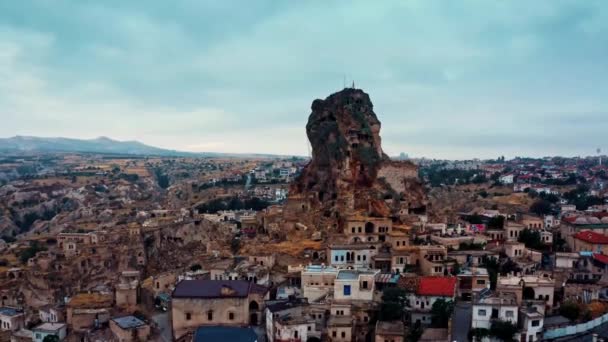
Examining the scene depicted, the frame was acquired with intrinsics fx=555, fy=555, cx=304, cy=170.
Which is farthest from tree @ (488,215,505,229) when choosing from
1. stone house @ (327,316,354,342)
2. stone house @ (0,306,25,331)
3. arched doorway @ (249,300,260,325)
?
stone house @ (0,306,25,331)

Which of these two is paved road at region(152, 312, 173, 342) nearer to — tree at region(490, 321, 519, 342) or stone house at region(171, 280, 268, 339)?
stone house at region(171, 280, 268, 339)

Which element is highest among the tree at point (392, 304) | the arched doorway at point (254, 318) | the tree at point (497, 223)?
the tree at point (497, 223)

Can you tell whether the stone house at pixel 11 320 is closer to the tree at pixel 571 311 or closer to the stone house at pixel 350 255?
the stone house at pixel 350 255

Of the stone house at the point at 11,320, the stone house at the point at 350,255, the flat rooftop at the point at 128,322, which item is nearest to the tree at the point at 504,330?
the stone house at the point at 350,255

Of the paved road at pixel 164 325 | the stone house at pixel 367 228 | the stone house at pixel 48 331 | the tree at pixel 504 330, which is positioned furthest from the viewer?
the stone house at pixel 367 228

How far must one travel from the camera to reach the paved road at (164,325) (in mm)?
32875

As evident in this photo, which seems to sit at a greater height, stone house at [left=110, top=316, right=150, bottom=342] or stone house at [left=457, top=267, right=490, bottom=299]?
stone house at [left=457, top=267, right=490, bottom=299]

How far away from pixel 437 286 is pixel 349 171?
69.5ft

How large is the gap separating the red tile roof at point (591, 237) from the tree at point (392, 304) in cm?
1698

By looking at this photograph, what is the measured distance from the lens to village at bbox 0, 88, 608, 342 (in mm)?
29531

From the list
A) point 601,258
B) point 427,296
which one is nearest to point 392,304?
point 427,296

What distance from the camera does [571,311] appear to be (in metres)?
28.8

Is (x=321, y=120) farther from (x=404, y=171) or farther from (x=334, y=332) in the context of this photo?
(x=334, y=332)

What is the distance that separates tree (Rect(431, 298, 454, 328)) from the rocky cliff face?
18371mm
